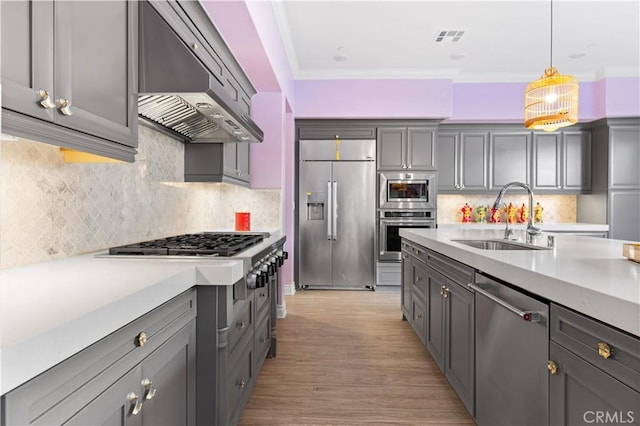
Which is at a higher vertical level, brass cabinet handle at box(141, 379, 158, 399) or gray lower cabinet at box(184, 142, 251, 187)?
gray lower cabinet at box(184, 142, 251, 187)

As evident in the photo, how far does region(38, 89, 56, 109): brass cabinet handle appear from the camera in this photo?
0.94 m

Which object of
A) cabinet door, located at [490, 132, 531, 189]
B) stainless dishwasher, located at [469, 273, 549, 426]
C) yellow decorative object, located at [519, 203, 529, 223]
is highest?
cabinet door, located at [490, 132, 531, 189]

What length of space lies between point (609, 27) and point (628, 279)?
404 centimetres

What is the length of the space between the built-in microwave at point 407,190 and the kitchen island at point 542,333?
2.82 m

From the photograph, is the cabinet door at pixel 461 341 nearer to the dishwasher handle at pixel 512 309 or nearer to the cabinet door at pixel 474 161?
the dishwasher handle at pixel 512 309

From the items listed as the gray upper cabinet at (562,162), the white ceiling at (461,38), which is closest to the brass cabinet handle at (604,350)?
the white ceiling at (461,38)

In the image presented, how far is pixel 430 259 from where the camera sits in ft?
8.37

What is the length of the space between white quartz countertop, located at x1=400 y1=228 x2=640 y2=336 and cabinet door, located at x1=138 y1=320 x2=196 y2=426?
122 cm

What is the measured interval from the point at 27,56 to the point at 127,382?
2.83 feet

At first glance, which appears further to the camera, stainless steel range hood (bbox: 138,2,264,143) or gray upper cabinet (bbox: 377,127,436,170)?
gray upper cabinet (bbox: 377,127,436,170)

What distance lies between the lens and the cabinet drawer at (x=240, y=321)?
160 centimetres

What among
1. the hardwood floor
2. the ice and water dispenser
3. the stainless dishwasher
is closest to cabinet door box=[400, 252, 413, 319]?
the hardwood floor

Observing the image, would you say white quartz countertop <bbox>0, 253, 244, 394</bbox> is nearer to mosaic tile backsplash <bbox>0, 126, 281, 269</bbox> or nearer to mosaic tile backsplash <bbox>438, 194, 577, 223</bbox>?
mosaic tile backsplash <bbox>0, 126, 281, 269</bbox>

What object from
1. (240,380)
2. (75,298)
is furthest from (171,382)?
(240,380)
